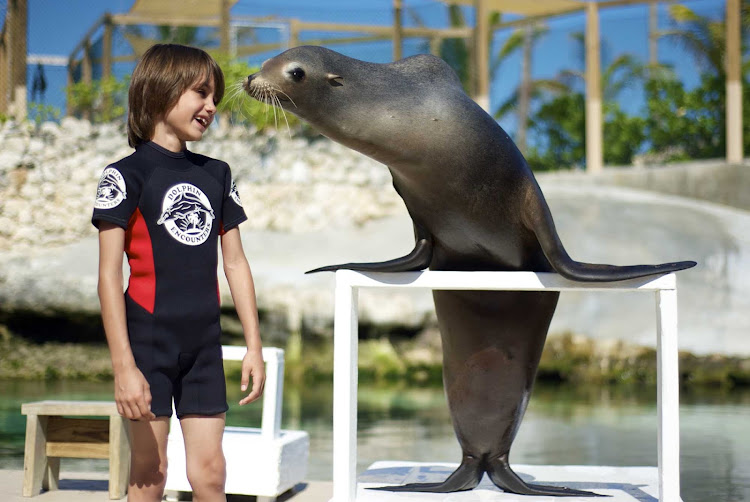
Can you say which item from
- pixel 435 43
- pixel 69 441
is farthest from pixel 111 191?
pixel 435 43

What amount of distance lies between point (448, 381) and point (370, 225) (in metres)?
11.6

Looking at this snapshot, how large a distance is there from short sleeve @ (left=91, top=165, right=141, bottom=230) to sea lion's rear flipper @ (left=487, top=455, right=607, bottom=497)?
6.86 ft

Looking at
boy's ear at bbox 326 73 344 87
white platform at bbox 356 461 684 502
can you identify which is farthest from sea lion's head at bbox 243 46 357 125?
white platform at bbox 356 461 684 502

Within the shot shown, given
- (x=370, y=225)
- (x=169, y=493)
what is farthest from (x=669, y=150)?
(x=169, y=493)

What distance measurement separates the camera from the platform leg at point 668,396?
3.22 metres

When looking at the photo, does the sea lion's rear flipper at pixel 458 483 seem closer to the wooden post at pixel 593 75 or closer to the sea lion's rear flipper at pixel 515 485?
the sea lion's rear flipper at pixel 515 485

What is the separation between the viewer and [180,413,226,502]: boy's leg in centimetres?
253

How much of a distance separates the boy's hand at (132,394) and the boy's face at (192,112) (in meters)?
0.69

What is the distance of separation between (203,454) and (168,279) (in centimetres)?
49

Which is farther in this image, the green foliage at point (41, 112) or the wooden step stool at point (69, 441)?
the green foliage at point (41, 112)

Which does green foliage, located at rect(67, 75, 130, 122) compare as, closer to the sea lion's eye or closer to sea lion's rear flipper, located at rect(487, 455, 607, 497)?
sea lion's rear flipper, located at rect(487, 455, 607, 497)

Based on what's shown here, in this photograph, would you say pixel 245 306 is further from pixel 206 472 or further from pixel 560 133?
pixel 560 133

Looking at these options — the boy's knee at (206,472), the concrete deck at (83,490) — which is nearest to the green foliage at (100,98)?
the concrete deck at (83,490)

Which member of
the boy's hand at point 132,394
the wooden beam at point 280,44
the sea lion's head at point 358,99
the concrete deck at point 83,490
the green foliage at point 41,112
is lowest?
the concrete deck at point 83,490
